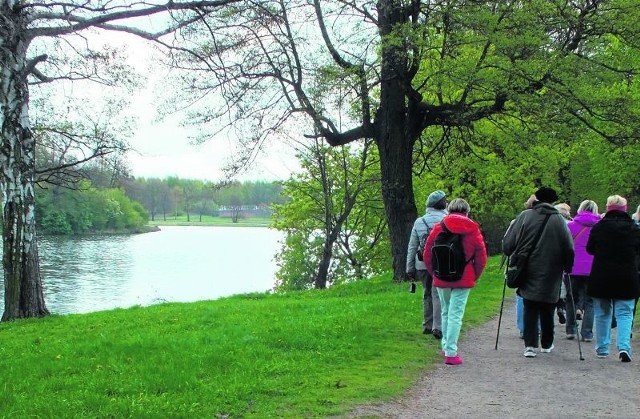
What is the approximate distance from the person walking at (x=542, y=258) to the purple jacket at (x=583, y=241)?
1.58m

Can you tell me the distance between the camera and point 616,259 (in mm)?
7629

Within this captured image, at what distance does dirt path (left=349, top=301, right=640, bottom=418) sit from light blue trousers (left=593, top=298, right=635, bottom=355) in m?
0.20

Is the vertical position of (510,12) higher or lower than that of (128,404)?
higher

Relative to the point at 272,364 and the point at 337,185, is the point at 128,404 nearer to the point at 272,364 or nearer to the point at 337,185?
the point at 272,364

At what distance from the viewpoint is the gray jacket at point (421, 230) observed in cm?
838

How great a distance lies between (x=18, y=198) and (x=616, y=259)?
421 inches

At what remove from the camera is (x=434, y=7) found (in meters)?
13.7

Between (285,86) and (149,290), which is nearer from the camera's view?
(285,86)

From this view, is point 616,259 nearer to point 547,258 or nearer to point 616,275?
point 616,275

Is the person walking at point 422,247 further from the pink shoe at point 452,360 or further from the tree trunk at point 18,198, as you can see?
the tree trunk at point 18,198

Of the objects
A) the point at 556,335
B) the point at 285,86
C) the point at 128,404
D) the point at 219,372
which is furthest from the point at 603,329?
the point at 285,86

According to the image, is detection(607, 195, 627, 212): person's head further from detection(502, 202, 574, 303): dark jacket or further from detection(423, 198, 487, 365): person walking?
detection(423, 198, 487, 365): person walking

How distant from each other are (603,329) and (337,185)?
1045 inches

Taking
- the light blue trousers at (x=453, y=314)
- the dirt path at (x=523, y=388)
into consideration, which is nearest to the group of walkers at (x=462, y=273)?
the light blue trousers at (x=453, y=314)
